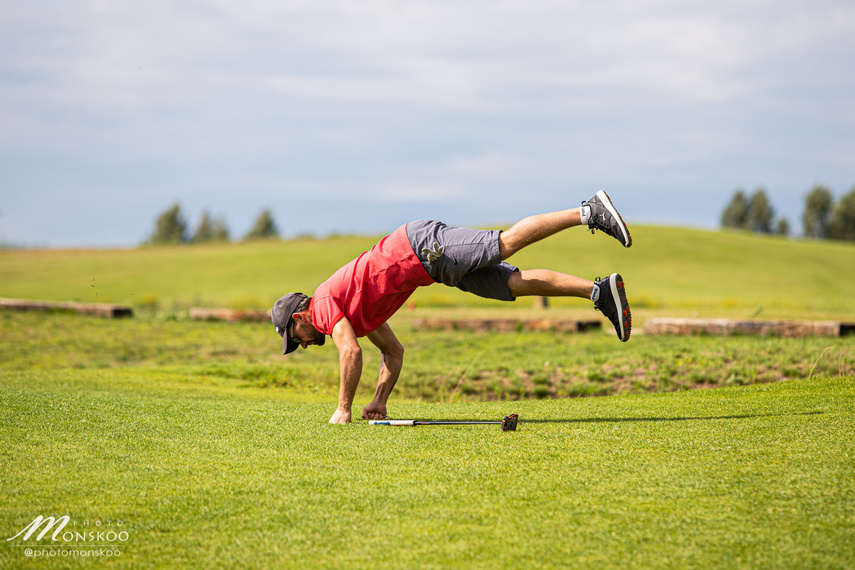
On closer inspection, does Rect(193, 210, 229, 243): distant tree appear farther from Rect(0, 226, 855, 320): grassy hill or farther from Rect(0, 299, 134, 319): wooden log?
Rect(0, 299, 134, 319): wooden log

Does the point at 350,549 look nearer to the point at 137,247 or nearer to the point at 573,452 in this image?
the point at 573,452

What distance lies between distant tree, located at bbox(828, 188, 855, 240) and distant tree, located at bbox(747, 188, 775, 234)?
2049 cm

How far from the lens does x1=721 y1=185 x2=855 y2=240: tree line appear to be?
11762 cm

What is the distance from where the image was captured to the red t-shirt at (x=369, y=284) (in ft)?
20.9

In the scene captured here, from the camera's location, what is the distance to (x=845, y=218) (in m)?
118

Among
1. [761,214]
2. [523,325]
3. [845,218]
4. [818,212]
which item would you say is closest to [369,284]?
[523,325]

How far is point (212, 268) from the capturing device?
149ft

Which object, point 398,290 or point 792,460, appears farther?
point 398,290

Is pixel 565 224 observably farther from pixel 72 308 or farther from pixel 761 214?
pixel 761 214

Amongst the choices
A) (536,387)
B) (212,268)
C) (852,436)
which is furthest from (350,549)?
(212,268)

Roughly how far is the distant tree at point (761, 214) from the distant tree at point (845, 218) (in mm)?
20487

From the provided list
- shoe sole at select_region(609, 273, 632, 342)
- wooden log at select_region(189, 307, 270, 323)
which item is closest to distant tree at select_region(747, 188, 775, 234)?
wooden log at select_region(189, 307, 270, 323)

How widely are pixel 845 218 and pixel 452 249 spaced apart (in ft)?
428

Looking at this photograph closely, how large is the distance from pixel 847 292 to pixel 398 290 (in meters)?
41.8
